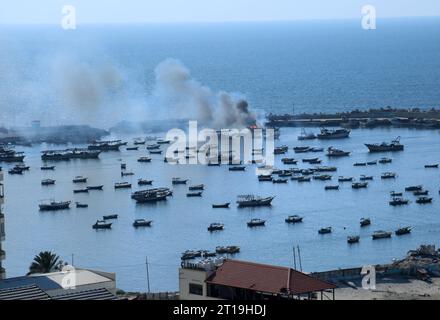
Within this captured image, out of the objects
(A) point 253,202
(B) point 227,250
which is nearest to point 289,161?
(A) point 253,202

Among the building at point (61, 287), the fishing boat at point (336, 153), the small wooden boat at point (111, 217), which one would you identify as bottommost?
the small wooden boat at point (111, 217)

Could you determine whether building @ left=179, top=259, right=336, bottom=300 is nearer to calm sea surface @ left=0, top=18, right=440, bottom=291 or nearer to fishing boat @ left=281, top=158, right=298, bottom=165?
calm sea surface @ left=0, top=18, right=440, bottom=291

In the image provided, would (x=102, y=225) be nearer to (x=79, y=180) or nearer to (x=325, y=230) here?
(x=325, y=230)

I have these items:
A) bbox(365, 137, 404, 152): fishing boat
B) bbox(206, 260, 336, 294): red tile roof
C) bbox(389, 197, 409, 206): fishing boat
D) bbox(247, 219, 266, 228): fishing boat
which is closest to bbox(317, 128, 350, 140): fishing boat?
bbox(365, 137, 404, 152): fishing boat

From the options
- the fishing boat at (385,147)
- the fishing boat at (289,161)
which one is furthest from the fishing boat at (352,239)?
the fishing boat at (385,147)

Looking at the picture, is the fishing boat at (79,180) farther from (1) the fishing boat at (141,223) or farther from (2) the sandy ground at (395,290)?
(2) the sandy ground at (395,290)
